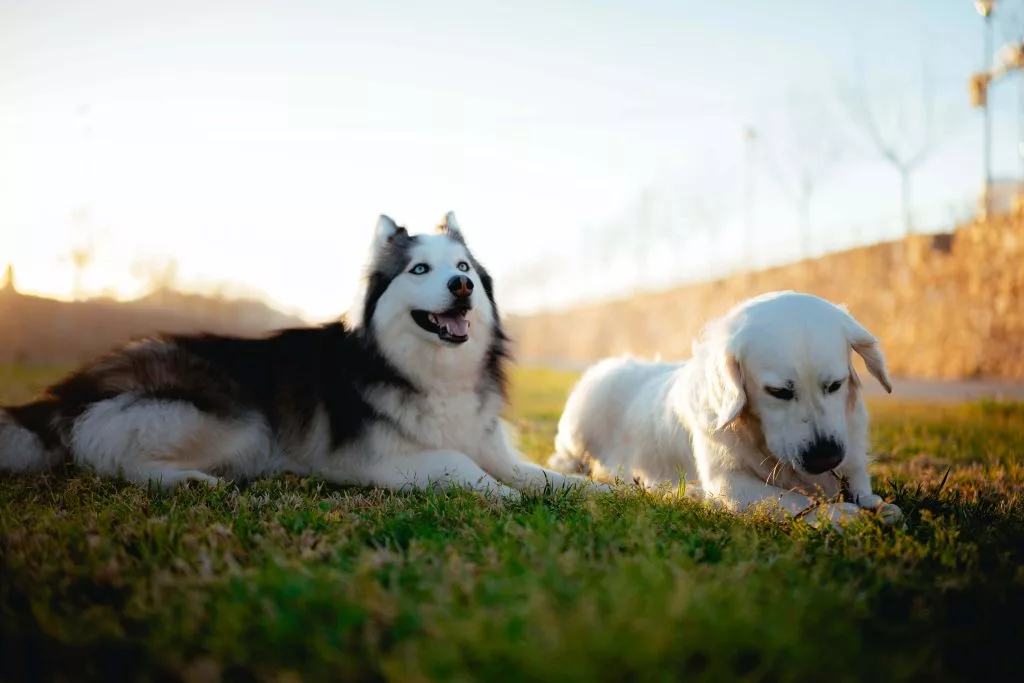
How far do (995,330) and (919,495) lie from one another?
21.2 metres

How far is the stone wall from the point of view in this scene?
20.8 m

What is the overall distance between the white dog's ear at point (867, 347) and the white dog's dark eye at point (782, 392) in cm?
52

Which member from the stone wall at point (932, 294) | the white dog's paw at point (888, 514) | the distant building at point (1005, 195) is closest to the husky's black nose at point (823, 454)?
the white dog's paw at point (888, 514)

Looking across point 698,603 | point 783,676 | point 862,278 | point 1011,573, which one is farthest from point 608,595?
point 862,278

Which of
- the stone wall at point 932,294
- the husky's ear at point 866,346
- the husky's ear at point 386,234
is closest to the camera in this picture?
the husky's ear at point 866,346

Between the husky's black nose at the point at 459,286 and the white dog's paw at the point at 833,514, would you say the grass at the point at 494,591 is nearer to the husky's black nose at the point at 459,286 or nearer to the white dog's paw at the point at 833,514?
the white dog's paw at the point at 833,514

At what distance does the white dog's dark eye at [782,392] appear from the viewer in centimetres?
343

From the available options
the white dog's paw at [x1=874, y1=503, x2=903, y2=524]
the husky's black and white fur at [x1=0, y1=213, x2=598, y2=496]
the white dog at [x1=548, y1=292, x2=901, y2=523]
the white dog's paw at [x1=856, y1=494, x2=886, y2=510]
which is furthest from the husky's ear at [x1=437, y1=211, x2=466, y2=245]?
the white dog's paw at [x1=874, y1=503, x2=903, y2=524]

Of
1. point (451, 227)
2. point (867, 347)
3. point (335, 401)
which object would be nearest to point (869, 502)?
point (867, 347)

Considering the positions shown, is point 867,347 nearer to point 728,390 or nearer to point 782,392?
point 782,392

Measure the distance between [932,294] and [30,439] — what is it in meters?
29.1

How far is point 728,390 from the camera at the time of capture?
359cm

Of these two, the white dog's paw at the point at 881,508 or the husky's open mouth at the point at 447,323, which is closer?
the white dog's paw at the point at 881,508

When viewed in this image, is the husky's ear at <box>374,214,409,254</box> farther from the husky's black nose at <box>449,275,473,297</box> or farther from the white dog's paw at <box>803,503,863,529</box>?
the white dog's paw at <box>803,503,863,529</box>
